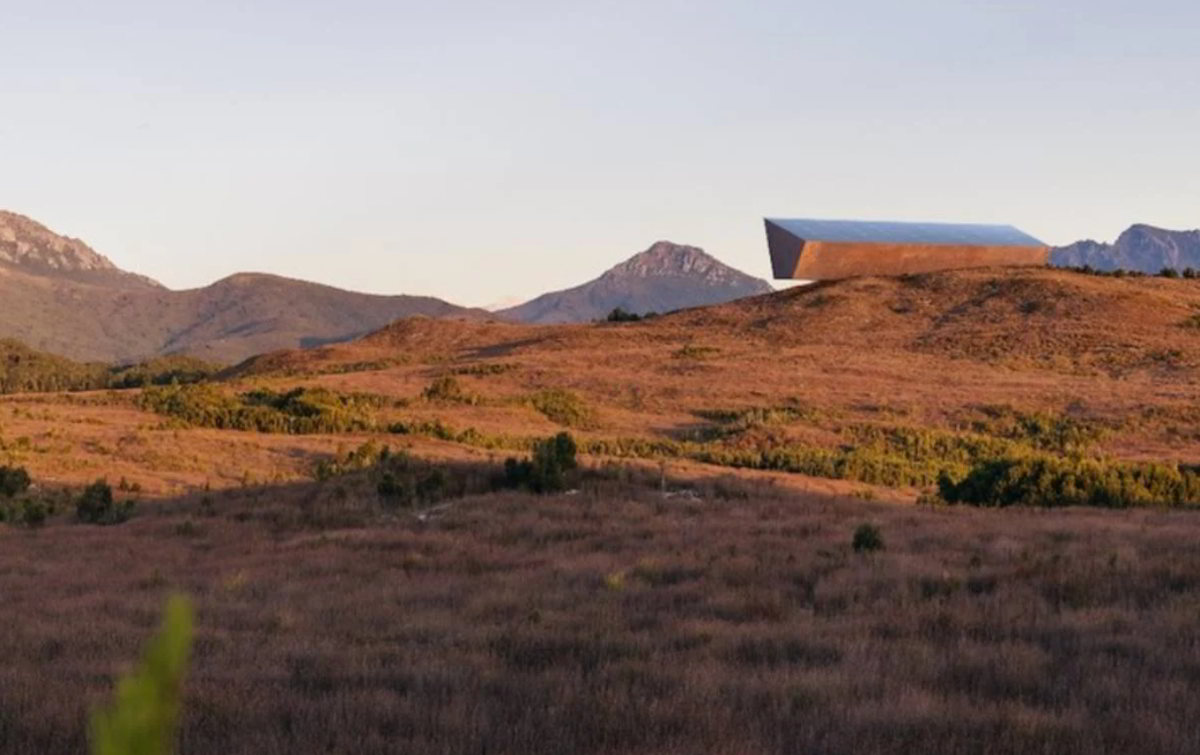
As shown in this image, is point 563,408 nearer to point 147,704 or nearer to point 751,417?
point 751,417

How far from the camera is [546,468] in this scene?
21797 millimetres

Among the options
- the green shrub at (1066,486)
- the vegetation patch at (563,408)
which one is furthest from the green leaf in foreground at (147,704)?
the vegetation patch at (563,408)

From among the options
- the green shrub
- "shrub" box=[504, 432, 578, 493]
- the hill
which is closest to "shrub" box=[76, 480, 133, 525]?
"shrub" box=[504, 432, 578, 493]

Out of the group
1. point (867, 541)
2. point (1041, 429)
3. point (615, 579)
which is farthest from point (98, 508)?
point (1041, 429)

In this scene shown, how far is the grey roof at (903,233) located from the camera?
72.7m

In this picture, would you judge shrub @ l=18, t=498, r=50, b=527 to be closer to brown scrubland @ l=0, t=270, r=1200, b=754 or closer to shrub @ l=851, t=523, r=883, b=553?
brown scrubland @ l=0, t=270, r=1200, b=754

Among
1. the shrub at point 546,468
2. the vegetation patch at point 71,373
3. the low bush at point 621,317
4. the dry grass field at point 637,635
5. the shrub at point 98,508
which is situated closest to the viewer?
the dry grass field at point 637,635

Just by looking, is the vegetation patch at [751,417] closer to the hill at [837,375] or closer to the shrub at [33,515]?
the hill at [837,375]

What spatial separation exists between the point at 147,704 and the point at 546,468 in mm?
21236

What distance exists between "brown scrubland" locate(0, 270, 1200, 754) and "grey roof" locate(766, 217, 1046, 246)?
33.9 m

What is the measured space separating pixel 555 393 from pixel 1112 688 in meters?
37.7

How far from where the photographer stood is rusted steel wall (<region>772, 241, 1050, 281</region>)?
2761 inches

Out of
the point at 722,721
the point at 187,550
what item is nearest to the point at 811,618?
the point at 722,721

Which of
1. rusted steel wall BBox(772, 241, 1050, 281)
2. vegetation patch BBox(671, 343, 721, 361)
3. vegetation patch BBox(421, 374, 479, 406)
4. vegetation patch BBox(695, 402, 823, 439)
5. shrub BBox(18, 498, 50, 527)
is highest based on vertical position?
rusted steel wall BBox(772, 241, 1050, 281)
